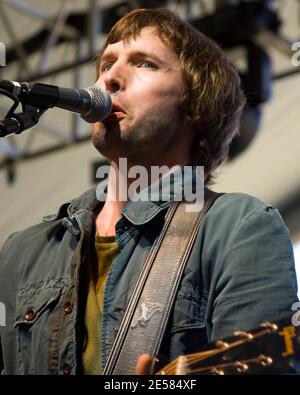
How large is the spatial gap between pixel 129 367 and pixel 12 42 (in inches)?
111

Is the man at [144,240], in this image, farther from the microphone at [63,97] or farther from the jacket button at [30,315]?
the microphone at [63,97]

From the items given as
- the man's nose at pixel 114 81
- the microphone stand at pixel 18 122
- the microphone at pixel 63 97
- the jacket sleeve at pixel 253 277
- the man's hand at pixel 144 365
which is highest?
the man's nose at pixel 114 81

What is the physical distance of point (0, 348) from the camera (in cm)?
180

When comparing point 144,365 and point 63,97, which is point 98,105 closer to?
point 63,97

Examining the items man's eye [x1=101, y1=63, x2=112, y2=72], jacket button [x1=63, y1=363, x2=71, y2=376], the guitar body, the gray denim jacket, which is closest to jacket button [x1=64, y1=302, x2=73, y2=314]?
the gray denim jacket

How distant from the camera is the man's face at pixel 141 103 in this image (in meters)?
1.75

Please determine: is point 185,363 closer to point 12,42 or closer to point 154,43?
point 154,43

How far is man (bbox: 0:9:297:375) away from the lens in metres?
1.54

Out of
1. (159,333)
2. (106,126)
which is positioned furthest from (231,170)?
(159,333)

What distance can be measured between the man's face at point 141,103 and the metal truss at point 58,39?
172 cm

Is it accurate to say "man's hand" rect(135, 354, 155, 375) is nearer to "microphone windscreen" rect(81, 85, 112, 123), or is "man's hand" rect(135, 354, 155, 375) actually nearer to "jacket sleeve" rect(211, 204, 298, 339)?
"jacket sleeve" rect(211, 204, 298, 339)

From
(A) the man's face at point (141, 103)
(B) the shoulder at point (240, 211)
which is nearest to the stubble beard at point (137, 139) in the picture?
(A) the man's face at point (141, 103)

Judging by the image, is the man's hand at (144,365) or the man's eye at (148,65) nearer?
the man's hand at (144,365)

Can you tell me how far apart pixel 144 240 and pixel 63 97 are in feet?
1.16
